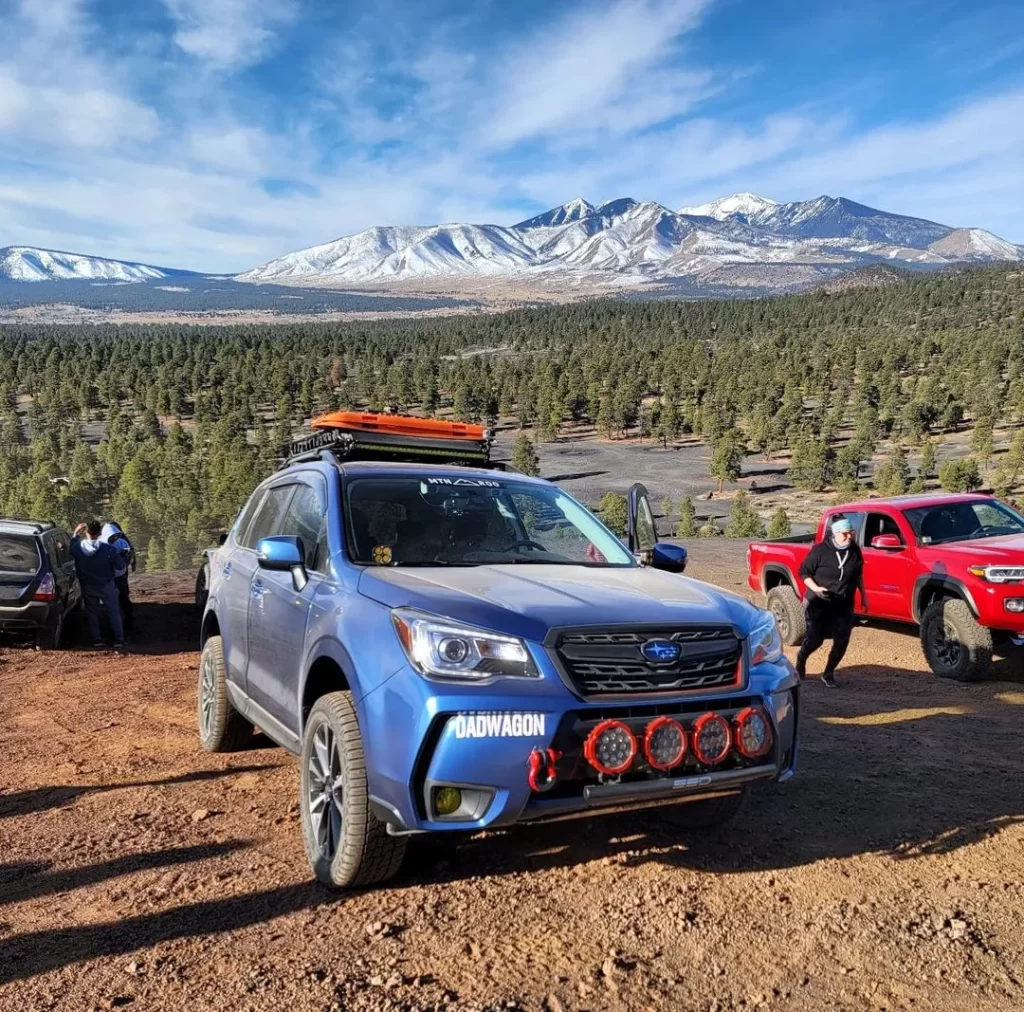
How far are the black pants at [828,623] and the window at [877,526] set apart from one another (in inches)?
72.4

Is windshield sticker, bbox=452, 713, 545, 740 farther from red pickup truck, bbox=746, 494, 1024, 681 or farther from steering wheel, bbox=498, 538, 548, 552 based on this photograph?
red pickup truck, bbox=746, 494, 1024, 681

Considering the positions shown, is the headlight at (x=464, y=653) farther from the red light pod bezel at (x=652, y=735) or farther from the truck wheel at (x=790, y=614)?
the truck wheel at (x=790, y=614)

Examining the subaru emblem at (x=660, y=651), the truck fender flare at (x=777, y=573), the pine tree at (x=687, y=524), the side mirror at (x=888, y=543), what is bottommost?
the pine tree at (x=687, y=524)

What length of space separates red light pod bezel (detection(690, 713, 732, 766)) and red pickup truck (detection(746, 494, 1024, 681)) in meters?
4.12

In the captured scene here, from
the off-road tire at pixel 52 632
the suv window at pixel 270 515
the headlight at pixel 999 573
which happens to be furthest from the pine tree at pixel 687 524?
the suv window at pixel 270 515

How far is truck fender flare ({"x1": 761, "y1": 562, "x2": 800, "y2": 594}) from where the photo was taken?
10766 mm

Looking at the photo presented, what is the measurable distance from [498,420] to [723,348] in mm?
38089

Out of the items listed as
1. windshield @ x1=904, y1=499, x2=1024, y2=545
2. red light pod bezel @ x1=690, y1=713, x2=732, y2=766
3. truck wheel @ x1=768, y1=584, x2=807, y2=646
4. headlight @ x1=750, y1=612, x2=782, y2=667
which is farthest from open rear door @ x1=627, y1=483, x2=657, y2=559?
truck wheel @ x1=768, y1=584, x2=807, y2=646

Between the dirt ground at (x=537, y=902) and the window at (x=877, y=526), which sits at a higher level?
the window at (x=877, y=526)

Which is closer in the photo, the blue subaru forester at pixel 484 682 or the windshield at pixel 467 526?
the blue subaru forester at pixel 484 682

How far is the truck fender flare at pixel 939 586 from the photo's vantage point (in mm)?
7945

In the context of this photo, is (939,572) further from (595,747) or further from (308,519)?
(595,747)

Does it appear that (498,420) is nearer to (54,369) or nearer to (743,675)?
(54,369)

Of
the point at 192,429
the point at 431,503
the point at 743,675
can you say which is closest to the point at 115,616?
the point at 431,503
